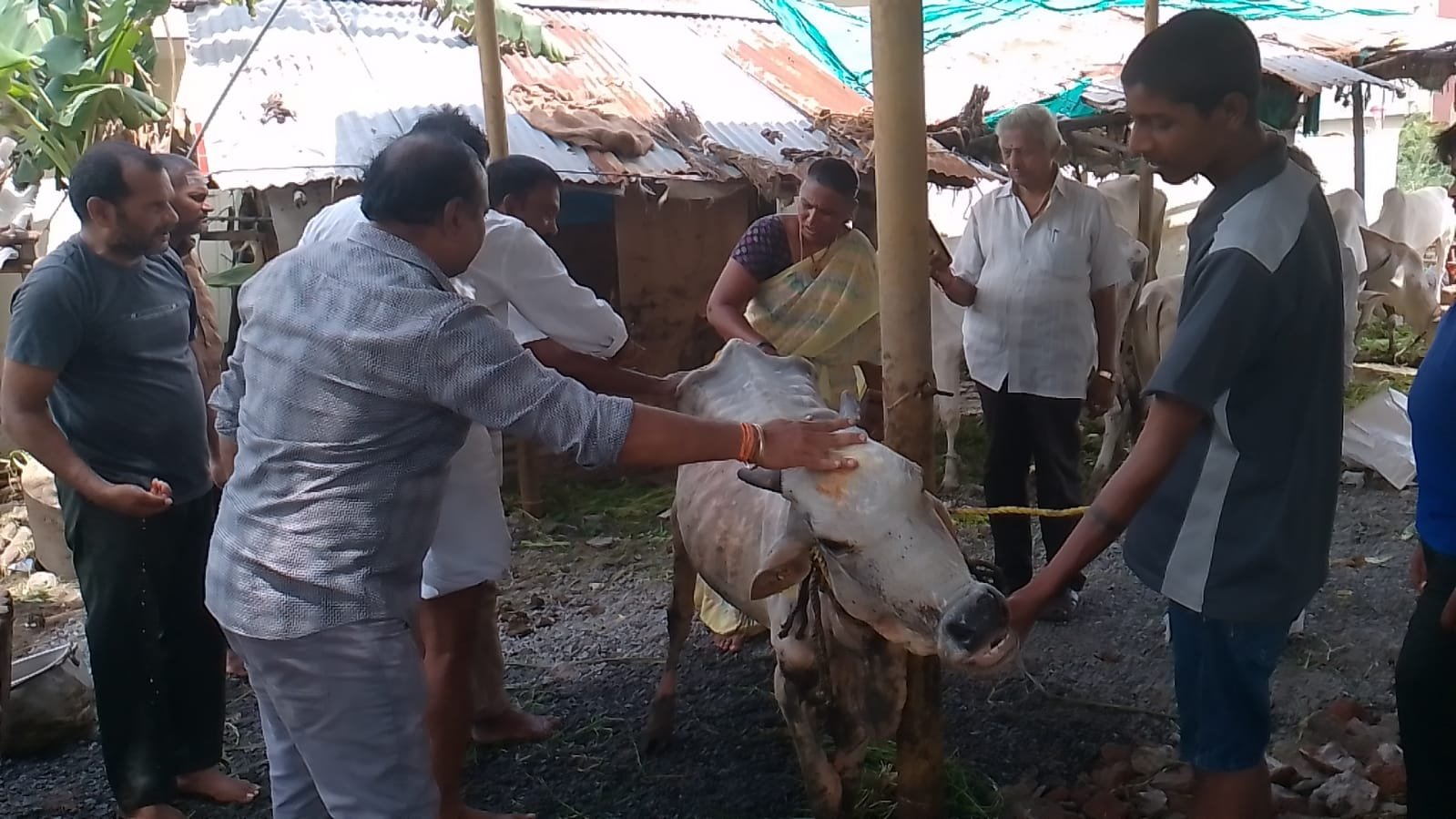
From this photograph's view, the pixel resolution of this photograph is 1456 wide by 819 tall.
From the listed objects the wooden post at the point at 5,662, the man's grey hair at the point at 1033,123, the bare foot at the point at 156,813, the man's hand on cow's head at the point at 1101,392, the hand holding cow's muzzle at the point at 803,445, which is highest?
the man's grey hair at the point at 1033,123

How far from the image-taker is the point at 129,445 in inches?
135

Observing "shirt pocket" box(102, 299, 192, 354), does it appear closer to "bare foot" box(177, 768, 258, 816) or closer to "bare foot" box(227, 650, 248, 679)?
"bare foot" box(177, 768, 258, 816)

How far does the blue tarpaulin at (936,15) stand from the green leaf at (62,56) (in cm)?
565

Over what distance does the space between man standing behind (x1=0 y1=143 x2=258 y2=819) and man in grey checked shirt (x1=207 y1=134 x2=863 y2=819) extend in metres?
1.20

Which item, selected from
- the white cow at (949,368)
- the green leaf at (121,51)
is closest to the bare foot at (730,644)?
the white cow at (949,368)

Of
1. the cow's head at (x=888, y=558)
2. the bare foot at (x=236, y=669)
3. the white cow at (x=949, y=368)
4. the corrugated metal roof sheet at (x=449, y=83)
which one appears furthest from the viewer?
the white cow at (x=949, y=368)

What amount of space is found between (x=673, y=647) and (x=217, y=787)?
1552 millimetres

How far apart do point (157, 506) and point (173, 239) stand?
1.48 meters

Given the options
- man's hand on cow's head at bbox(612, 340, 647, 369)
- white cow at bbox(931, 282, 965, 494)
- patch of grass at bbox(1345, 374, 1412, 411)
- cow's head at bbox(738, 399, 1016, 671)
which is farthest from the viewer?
patch of grass at bbox(1345, 374, 1412, 411)

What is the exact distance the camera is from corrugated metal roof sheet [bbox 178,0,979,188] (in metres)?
6.69

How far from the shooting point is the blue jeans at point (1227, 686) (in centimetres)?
229

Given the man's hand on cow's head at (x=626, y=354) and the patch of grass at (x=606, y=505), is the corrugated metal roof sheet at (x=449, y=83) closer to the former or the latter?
the patch of grass at (x=606, y=505)

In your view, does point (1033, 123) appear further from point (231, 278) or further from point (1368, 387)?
point (1368, 387)

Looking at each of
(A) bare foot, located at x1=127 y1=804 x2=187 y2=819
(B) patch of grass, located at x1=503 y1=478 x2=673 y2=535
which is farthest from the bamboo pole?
(A) bare foot, located at x1=127 y1=804 x2=187 y2=819
